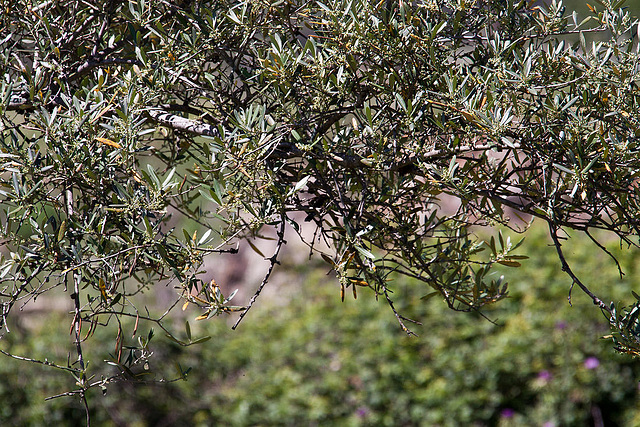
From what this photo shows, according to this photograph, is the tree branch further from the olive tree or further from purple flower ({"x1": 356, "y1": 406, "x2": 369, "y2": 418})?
purple flower ({"x1": 356, "y1": 406, "x2": 369, "y2": 418})

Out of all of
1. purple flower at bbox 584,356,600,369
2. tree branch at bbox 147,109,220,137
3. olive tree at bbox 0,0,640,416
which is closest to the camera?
olive tree at bbox 0,0,640,416

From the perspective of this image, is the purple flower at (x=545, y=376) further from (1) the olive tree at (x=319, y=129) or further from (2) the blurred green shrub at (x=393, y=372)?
(1) the olive tree at (x=319, y=129)

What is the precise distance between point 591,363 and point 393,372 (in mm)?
1235

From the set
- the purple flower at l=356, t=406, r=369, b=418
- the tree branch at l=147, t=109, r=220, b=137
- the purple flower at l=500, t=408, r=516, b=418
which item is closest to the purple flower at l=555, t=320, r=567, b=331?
the purple flower at l=500, t=408, r=516, b=418

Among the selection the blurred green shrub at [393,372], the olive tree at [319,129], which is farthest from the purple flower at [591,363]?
the olive tree at [319,129]

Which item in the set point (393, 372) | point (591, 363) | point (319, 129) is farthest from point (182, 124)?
point (591, 363)

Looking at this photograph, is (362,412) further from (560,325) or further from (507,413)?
(560,325)

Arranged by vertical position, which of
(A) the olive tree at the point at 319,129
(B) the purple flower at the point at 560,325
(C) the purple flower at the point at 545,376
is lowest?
(A) the olive tree at the point at 319,129

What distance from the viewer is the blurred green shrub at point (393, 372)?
3.95m

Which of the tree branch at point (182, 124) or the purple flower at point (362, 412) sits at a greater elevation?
the purple flower at point (362, 412)

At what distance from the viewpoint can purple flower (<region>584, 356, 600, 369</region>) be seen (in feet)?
12.7

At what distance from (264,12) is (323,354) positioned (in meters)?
3.28

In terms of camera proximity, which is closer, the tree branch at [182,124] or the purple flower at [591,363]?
the tree branch at [182,124]

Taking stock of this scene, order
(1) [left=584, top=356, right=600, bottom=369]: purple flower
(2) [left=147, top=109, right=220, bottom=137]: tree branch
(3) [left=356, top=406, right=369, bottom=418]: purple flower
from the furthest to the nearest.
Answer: (3) [left=356, top=406, right=369, bottom=418]: purple flower, (1) [left=584, top=356, right=600, bottom=369]: purple flower, (2) [left=147, top=109, right=220, bottom=137]: tree branch
